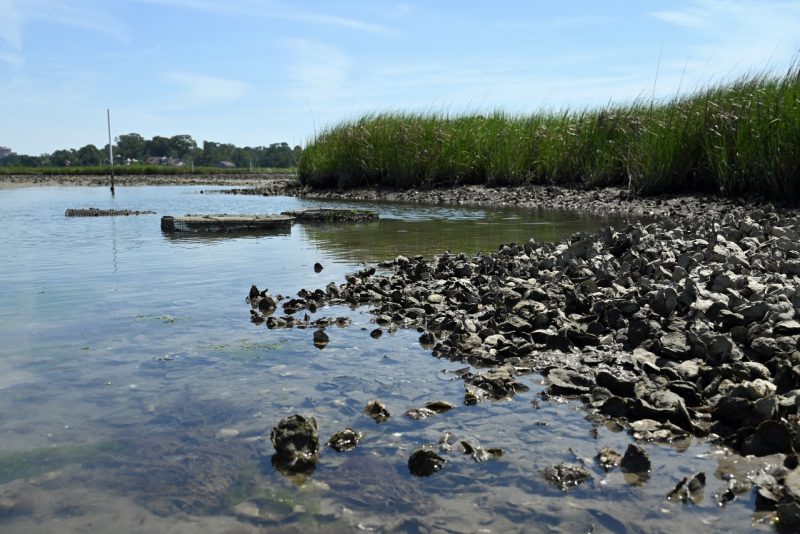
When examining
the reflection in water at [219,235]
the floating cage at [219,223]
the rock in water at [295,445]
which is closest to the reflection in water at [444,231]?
the reflection in water at [219,235]

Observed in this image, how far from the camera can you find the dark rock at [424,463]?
358 centimetres

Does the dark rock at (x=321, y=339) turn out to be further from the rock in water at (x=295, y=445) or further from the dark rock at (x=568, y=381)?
the rock in water at (x=295, y=445)

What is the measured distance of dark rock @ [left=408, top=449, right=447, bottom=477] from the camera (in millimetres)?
3576

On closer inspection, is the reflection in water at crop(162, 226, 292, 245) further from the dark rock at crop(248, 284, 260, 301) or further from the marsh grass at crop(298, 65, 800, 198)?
the marsh grass at crop(298, 65, 800, 198)

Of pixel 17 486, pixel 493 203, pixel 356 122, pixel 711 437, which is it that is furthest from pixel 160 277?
pixel 356 122

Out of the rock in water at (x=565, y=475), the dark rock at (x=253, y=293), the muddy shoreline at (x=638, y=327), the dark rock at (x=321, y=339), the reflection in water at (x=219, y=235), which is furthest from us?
the reflection in water at (x=219, y=235)

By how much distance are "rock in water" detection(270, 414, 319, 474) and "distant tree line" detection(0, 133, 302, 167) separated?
365 ft

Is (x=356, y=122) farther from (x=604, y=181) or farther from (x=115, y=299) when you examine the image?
(x=115, y=299)

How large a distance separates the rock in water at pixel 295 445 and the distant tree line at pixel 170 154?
111315 mm

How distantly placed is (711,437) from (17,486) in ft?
11.8

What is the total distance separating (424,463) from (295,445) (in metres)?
0.69

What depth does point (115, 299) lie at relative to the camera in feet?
25.3

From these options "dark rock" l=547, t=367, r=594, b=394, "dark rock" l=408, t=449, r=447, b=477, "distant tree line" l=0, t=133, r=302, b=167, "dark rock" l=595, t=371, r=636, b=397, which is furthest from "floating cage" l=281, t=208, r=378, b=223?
"distant tree line" l=0, t=133, r=302, b=167

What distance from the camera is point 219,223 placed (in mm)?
15180
